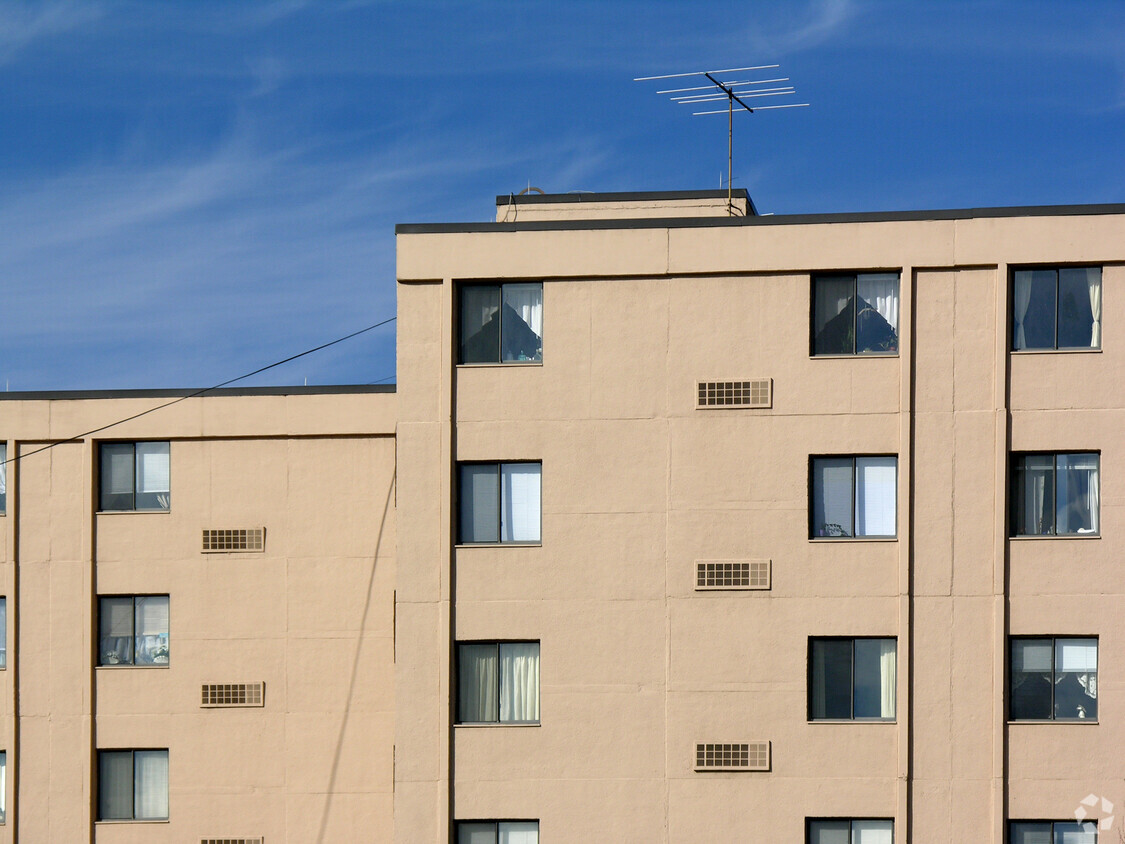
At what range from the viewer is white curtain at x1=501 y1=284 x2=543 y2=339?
23.2m

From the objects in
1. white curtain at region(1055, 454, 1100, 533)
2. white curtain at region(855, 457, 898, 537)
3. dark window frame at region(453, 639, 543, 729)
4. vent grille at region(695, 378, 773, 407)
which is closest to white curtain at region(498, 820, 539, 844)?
dark window frame at region(453, 639, 543, 729)

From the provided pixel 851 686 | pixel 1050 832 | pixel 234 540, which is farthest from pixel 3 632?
pixel 1050 832

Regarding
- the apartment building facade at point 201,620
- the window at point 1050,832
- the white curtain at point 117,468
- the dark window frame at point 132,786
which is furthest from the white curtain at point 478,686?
the window at point 1050,832

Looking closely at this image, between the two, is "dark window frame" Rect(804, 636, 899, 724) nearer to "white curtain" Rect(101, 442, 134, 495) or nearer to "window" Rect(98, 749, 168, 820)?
"window" Rect(98, 749, 168, 820)

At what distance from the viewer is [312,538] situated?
25688 mm

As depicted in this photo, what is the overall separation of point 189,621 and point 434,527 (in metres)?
6.13

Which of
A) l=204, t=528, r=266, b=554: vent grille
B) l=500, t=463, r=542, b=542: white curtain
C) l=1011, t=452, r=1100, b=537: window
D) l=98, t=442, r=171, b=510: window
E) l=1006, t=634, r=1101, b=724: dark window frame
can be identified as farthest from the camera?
l=98, t=442, r=171, b=510: window

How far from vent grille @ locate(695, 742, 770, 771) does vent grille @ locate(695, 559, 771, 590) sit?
8.53 ft

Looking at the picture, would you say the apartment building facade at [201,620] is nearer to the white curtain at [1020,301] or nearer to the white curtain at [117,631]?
the white curtain at [117,631]

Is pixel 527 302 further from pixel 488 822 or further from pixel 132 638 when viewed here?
pixel 132 638

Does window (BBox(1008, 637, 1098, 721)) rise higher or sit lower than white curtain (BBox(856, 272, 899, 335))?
lower

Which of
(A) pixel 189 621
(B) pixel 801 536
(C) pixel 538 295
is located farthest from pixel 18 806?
(B) pixel 801 536

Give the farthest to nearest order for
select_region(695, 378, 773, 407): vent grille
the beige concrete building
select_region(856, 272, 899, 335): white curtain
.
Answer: select_region(856, 272, 899, 335): white curtain → select_region(695, 378, 773, 407): vent grille → the beige concrete building

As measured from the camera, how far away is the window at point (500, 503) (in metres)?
22.9
